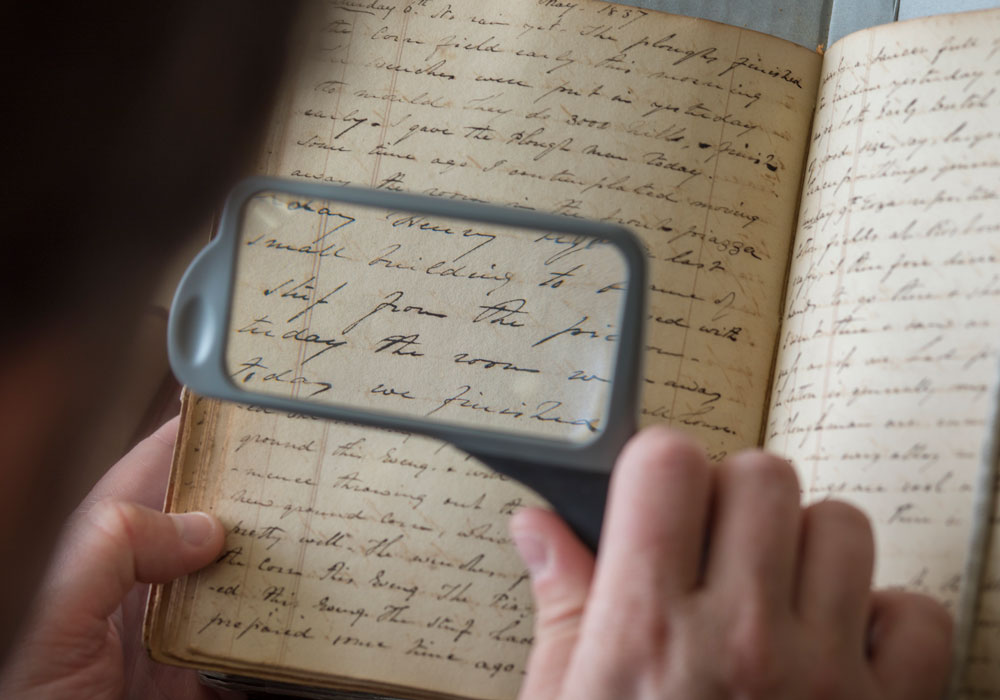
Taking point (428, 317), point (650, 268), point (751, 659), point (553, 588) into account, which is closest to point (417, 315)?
point (428, 317)

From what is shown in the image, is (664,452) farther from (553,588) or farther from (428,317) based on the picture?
(428,317)

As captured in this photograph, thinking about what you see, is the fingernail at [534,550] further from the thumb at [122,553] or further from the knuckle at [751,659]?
the thumb at [122,553]

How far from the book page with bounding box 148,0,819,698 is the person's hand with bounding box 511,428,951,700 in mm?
245

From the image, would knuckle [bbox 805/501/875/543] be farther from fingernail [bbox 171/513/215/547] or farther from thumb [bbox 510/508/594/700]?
fingernail [bbox 171/513/215/547]

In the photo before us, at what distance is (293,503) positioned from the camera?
0.83 m

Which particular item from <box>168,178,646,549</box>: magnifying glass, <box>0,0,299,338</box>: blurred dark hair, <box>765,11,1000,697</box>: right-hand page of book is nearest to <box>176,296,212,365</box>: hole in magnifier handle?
<box>0,0,299,338</box>: blurred dark hair

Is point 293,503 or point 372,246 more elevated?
point 372,246

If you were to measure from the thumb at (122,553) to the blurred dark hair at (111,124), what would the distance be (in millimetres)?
344

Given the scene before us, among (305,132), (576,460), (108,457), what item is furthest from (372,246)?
(108,457)

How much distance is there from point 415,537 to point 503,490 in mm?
96

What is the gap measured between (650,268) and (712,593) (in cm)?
37

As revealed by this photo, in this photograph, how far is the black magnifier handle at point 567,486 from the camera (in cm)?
57

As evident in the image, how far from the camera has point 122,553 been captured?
787 millimetres

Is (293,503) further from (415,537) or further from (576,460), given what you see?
(576,460)
